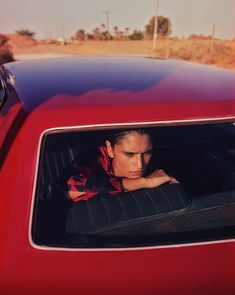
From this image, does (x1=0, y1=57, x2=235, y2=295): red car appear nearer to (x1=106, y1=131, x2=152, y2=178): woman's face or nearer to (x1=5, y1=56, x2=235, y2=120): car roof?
(x1=5, y1=56, x2=235, y2=120): car roof

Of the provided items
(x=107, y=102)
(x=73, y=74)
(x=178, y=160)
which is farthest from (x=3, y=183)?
(x=178, y=160)

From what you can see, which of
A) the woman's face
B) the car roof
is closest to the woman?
the woman's face

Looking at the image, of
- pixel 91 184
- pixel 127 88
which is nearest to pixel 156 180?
pixel 91 184

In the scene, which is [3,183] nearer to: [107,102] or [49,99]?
[49,99]

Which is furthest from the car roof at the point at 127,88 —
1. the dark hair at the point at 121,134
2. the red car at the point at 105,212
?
the dark hair at the point at 121,134

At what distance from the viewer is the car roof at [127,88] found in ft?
5.33

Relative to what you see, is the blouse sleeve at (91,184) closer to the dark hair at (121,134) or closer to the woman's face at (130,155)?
the woman's face at (130,155)

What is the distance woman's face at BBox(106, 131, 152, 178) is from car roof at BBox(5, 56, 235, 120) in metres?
0.22

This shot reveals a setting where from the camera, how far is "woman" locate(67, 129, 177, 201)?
1.83 meters

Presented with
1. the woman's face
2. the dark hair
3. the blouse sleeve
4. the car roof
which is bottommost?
the blouse sleeve

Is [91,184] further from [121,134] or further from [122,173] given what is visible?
[121,134]

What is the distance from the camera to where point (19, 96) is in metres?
1.86

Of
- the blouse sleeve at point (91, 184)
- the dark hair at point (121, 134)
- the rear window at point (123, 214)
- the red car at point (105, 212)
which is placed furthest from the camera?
the blouse sleeve at point (91, 184)

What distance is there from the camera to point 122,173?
2.00 metres
